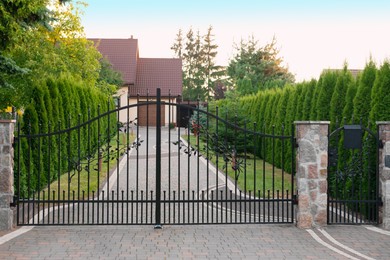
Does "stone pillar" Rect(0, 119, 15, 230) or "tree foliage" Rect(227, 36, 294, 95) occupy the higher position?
"tree foliage" Rect(227, 36, 294, 95)

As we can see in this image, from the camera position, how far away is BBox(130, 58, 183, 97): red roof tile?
43.5 meters

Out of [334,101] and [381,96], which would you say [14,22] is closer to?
[334,101]

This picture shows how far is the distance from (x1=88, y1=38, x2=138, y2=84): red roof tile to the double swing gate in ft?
77.7

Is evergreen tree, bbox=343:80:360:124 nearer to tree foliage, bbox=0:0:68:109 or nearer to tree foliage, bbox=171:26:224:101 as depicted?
tree foliage, bbox=0:0:68:109

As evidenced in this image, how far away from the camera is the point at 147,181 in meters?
7.47

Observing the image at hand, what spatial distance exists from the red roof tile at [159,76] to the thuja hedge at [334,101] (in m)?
26.2

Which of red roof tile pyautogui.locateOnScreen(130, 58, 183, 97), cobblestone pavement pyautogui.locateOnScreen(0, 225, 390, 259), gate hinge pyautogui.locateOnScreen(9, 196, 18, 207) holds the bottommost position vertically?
cobblestone pavement pyautogui.locateOnScreen(0, 225, 390, 259)

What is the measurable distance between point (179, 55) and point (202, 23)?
515 cm

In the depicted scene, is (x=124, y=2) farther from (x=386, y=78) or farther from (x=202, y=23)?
(x=202, y=23)

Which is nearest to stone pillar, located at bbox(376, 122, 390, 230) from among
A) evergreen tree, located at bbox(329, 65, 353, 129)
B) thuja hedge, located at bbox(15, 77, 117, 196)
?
evergreen tree, located at bbox(329, 65, 353, 129)

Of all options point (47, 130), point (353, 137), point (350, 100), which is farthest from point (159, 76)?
point (353, 137)

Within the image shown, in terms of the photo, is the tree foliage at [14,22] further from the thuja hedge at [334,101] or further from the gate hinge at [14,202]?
the thuja hedge at [334,101]

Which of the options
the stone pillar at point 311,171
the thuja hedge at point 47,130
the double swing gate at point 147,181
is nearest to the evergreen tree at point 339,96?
the double swing gate at point 147,181

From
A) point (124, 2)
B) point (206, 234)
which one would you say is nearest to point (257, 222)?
point (206, 234)
